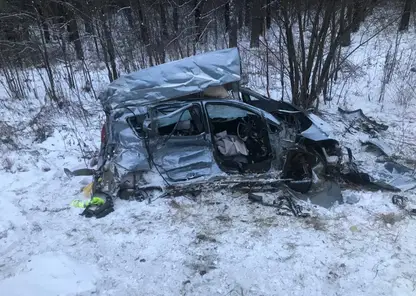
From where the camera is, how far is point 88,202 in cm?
577

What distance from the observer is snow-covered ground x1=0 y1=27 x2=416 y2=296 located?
13.9 feet

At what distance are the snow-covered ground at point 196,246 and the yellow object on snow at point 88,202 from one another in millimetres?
109

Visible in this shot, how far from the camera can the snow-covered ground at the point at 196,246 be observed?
423 centimetres

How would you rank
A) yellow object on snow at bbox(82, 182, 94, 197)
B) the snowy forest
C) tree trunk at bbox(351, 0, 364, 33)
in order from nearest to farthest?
1. yellow object on snow at bbox(82, 182, 94, 197)
2. tree trunk at bbox(351, 0, 364, 33)
3. the snowy forest

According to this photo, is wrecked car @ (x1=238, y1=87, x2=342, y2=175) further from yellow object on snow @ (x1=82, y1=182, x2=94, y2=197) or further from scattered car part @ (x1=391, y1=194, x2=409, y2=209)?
yellow object on snow @ (x1=82, y1=182, x2=94, y2=197)

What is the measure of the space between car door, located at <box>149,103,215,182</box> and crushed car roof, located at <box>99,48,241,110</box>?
239 mm

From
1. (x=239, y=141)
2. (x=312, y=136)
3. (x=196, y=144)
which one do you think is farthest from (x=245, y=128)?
(x=312, y=136)

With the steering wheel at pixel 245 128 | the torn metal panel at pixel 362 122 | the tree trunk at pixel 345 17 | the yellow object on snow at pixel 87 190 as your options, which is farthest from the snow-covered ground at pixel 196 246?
the tree trunk at pixel 345 17

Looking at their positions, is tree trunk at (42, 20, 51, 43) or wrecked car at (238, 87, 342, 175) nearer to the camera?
wrecked car at (238, 87, 342, 175)

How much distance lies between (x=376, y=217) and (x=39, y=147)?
6.85 m

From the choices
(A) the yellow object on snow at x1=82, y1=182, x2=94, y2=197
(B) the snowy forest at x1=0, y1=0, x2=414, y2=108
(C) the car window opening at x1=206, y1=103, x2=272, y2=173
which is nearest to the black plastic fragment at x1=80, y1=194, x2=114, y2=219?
(A) the yellow object on snow at x1=82, y1=182, x2=94, y2=197

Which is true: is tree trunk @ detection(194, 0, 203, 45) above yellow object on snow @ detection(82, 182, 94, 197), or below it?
above

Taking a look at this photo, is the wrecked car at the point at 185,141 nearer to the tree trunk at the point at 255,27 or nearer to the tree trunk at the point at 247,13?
the tree trunk at the point at 255,27

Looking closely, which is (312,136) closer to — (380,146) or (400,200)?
(400,200)
